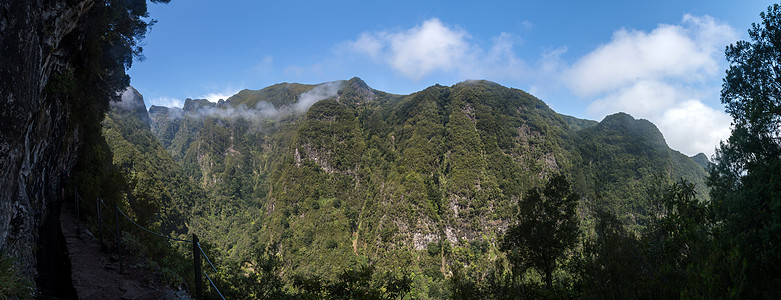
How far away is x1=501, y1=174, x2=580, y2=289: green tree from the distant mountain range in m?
59.0

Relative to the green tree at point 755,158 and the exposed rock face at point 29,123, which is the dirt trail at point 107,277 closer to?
the exposed rock face at point 29,123

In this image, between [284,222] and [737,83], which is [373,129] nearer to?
[284,222]

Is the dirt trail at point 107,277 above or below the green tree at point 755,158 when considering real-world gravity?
below

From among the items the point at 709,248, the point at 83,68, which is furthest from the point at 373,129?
the point at 709,248

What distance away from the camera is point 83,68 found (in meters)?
12.8

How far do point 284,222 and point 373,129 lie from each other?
6487 cm

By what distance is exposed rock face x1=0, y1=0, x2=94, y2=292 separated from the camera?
5.54m

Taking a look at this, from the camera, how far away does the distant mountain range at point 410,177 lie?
84.0 m

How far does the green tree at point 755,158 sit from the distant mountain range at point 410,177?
63.1 meters

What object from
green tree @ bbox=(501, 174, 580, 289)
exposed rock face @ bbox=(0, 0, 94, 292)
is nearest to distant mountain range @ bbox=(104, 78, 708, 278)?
green tree @ bbox=(501, 174, 580, 289)

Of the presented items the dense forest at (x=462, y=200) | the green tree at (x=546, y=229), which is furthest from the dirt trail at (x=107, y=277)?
the green tree at (x=546, y=229)

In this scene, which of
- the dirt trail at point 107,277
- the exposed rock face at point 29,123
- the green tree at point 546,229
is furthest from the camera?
the green tree at point 546,229

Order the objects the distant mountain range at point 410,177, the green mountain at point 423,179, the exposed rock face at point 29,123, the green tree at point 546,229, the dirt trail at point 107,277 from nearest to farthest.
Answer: the exposed rock face at point 29,123 < the dirt trail at point 107,277 < the green tree at point 546,229 < the distant mountain range at point 410,177 < the green mountain at point 423,179

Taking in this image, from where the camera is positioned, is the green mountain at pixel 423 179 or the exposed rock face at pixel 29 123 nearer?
the exposed rock face at pixel 29 123
